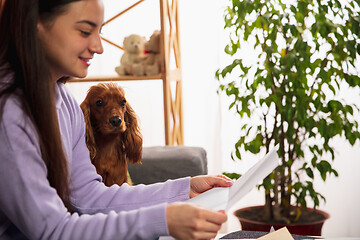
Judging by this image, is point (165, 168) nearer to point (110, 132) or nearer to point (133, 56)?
point (110, 132)

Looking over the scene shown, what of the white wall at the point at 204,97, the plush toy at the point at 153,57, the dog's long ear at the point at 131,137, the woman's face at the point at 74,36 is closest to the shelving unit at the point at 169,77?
the plush toy at the point at 153,57

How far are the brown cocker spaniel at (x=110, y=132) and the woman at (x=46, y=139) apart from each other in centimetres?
56

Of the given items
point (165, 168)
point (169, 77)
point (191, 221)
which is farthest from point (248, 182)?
point (169, 77)

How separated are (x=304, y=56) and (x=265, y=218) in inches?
29.2

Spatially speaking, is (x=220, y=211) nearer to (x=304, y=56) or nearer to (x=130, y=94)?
(x=304, y=56)

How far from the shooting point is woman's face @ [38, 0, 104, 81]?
0.91 meters

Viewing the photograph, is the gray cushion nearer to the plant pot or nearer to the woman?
the plant pot

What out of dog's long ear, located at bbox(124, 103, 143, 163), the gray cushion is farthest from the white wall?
dog's long ear, located at bbox(124, 103, 143, 163)

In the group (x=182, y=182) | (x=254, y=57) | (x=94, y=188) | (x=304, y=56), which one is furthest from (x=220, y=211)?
(x=254, y=57)

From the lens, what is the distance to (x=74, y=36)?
36.2 inches

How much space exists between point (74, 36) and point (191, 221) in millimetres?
389

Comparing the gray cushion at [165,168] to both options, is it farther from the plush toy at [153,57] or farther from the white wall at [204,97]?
the white wall at [204,97]

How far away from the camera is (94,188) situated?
45.3 inches

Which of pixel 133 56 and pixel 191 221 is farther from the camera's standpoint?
pixel 133 56
